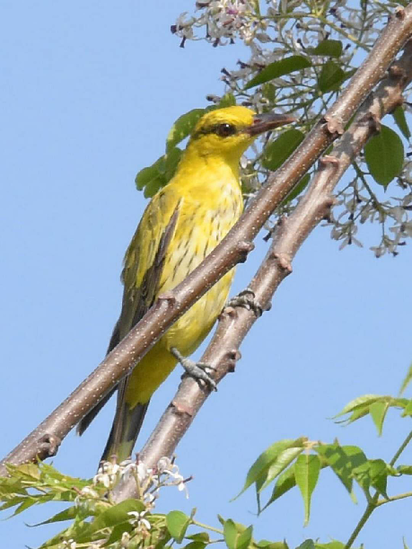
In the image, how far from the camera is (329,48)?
369cm

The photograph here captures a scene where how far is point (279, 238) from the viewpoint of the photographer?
2.89 m

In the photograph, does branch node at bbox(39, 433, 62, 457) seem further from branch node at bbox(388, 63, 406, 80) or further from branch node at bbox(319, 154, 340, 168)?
branch node at bbox(388, 63, 406, 80)

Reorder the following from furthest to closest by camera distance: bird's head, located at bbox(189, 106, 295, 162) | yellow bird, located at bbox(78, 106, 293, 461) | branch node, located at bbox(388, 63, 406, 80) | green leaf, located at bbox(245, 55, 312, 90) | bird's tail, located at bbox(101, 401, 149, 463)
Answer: yellow bird, located at bbox(78, 106, 293, 461), bird's tail, located at bbox(101, 401, 149, 463), bird's head, located at bbox(189, 106, 295, 162), green leaf, located at bbox(245, 55, 312, 90), branch node, located at bbox(388, 63, 406, 80)

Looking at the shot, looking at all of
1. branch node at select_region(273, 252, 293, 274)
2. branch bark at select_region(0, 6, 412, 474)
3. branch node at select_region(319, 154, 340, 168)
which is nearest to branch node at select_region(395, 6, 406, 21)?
branch bark at select_region(0, 6, 412, 474)

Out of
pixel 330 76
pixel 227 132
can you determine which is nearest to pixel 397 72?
pixel 330 76

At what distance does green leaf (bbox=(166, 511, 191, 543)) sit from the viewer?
7.00 feet

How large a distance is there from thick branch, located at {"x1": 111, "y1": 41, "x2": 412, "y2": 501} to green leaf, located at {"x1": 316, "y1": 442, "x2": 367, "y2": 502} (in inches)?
20.0

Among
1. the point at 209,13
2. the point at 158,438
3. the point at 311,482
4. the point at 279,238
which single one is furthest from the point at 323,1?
the point at 311,482

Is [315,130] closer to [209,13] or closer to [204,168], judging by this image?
[209,13]

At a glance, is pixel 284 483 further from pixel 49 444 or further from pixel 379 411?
pixel 49 444

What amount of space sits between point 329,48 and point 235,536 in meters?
2.06

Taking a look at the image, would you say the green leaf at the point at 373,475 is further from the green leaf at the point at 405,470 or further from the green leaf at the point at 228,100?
the green leaf at the point at 228,100

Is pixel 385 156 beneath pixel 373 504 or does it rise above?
above

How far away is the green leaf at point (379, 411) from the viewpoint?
227cm
